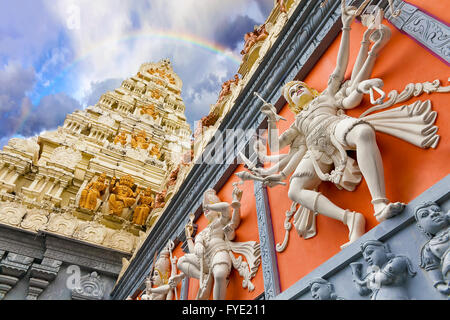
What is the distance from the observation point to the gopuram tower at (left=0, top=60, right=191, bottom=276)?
9.16 metres

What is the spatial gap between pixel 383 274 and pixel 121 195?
31.7ft

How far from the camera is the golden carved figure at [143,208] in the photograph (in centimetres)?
1020

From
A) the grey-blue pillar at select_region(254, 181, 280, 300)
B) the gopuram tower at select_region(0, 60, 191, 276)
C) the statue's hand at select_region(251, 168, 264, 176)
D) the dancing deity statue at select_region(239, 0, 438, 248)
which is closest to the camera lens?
the dancing deity statue at select_region(239, 0, 438, 248)

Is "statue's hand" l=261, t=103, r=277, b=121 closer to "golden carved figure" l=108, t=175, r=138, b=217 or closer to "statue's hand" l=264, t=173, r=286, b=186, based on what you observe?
"statue's hand" l=264, t=173, r=286, b=186

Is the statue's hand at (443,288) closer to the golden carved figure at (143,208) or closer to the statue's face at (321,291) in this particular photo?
the statue's face at (321,291)

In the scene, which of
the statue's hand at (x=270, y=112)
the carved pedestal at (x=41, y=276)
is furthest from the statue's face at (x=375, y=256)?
the carved pedestal at (x=41, y=276)

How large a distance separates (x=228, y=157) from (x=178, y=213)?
5.75ft

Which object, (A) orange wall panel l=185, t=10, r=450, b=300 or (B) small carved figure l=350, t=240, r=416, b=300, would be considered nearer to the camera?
(B) small carved figure l=350, t=240, r=416, b=300

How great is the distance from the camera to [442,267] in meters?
1.64

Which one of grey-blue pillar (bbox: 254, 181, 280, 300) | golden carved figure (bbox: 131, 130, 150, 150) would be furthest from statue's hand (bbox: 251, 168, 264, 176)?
golden carved figure (bbox: 131, 130, 150, 150)

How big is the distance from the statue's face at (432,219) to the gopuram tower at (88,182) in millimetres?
6424

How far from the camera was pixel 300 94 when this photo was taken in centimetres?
325
